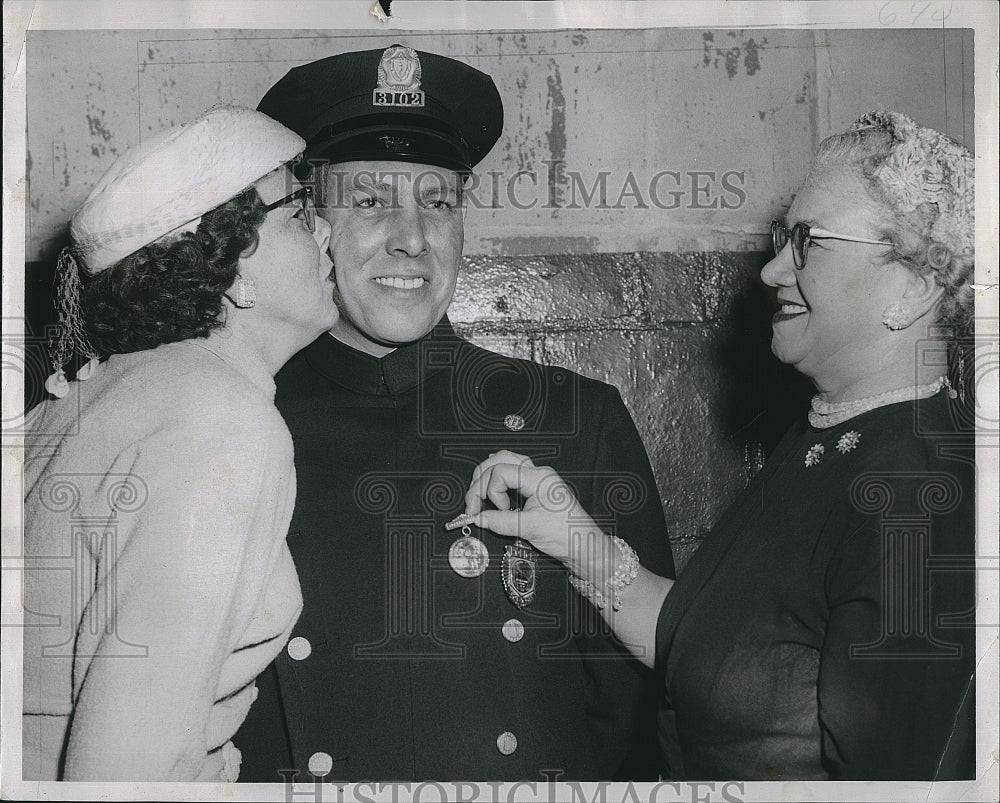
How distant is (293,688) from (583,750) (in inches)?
19.6

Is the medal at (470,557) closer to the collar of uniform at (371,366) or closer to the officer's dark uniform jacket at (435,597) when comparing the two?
the officer's dark uniform jacket at (435,597)

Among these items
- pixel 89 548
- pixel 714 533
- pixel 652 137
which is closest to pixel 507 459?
pixel 714 533

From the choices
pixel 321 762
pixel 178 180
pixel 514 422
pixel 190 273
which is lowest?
pixel 321 762

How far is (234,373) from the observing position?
1.57 metres

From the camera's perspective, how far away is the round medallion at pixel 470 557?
1591 millimetres

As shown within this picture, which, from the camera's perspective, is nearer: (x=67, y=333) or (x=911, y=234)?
(x=911, y=234)

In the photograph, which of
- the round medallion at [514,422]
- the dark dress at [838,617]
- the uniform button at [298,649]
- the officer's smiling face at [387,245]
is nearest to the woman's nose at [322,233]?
the officer's smiling face at [387,245]

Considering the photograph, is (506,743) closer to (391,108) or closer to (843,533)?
(843,533)

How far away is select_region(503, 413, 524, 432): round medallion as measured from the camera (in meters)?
1.61

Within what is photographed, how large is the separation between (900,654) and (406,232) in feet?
3.56

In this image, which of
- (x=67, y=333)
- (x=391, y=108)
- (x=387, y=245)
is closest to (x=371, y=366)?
(x=387, y=245)

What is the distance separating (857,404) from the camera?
1.54m

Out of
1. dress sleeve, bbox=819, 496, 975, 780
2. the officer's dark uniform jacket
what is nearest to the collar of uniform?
the officer's dark uniform jacket

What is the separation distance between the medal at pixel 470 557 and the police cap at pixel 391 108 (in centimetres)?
64
